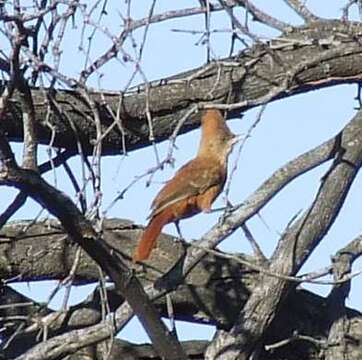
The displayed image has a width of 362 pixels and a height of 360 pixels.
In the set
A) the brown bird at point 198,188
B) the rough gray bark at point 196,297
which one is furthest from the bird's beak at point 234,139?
the rough gray bark at point 196,297

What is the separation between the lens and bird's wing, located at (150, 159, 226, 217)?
4676 millimetres

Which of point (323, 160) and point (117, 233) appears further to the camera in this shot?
point (117, 233)

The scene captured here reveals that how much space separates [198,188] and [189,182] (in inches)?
1.3

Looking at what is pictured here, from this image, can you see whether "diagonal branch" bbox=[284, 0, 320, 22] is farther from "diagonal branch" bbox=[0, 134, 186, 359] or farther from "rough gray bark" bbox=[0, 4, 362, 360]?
"diagonal branch" bbox=[0, 134, 186, 359]

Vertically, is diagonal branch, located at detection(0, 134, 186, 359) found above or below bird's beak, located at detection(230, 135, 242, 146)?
below

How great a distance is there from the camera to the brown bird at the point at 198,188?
15.4 ft

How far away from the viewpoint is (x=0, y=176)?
385 centimetres

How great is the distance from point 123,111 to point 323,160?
0.69 meters

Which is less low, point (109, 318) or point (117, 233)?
point (117, 233)

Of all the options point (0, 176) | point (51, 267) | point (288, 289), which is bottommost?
point (0, 176)

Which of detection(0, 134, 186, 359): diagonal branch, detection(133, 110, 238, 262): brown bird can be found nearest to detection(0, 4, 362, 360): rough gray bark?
detection(133, 110, 238, 262): brown bird

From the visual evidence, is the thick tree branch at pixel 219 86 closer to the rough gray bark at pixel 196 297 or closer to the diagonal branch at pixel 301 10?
the diagonal branch at pixel 301 10

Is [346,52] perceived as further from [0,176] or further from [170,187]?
[0,176]

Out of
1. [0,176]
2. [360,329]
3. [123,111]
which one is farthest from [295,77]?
[0,176]
